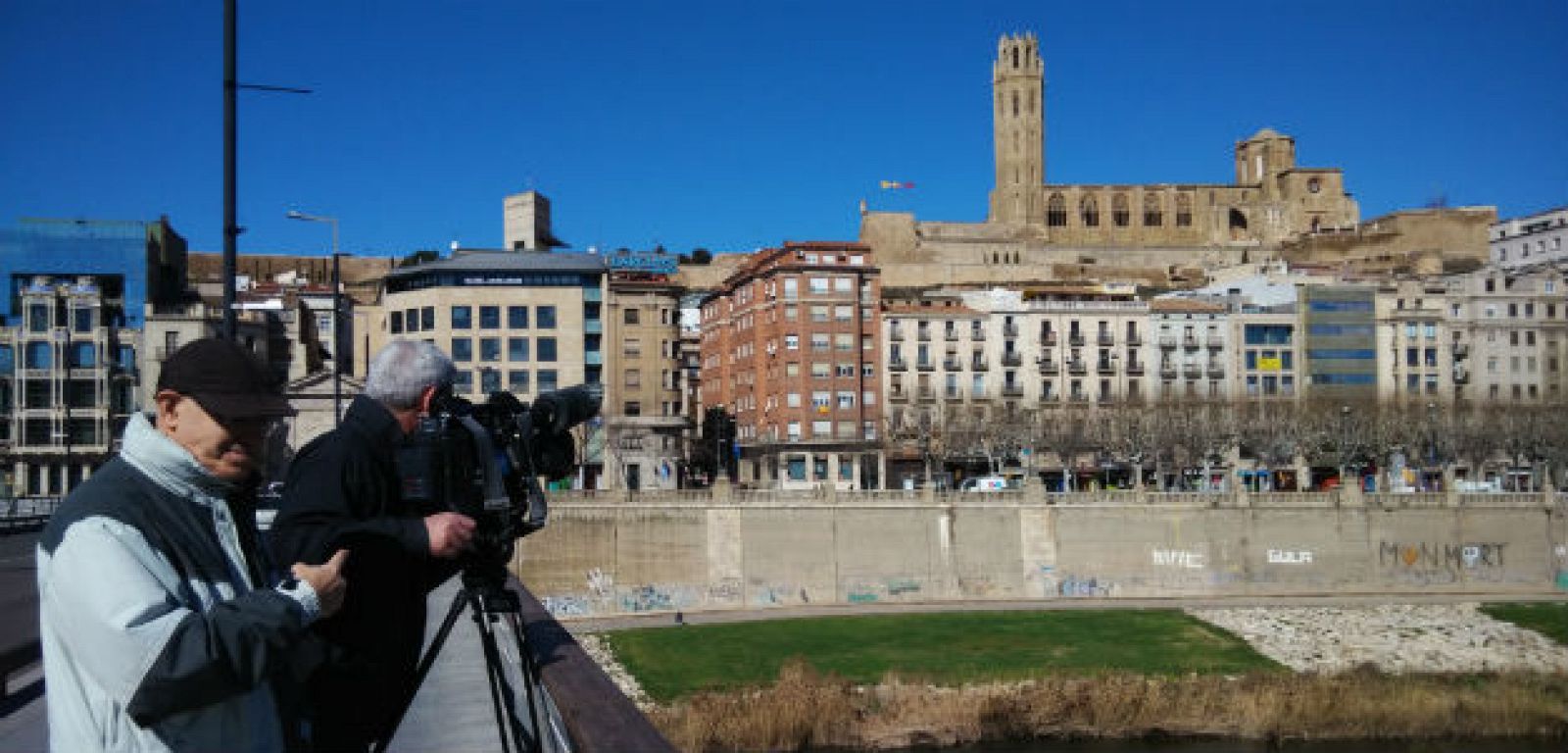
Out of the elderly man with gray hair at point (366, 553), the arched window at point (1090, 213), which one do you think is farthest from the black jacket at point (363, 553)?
the arched window at point (1090, 213)

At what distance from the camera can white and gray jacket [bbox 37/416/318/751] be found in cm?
285

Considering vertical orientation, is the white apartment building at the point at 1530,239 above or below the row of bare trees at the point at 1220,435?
above

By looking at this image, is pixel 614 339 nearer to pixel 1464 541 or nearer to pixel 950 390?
pixel 950 390

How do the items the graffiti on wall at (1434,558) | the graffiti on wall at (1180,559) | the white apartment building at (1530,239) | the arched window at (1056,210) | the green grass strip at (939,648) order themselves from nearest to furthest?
the green grass strip at (939,648)
the graffiti on wall at (1180,559)
the graffiti on wall at (1434,558)
the white apartment building at (1530,239)
the arched window at (1056,210)

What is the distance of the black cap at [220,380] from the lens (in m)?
3.25

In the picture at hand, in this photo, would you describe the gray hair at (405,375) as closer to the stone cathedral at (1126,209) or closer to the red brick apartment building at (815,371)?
the red brick apartment building at (815,371)

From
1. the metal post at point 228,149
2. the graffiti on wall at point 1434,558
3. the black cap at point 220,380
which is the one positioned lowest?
the graffiti on wall at point 1434,558

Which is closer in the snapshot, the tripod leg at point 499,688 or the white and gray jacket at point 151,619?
the white and gray jacket at point 151,619

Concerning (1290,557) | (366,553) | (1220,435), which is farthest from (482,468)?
(1220,435)

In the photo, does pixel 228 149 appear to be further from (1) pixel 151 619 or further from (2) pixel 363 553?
(1) pixel 151 619

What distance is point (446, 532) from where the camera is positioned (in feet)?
13.2

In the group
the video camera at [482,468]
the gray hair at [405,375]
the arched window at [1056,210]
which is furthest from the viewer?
the arched window at [1056,210]

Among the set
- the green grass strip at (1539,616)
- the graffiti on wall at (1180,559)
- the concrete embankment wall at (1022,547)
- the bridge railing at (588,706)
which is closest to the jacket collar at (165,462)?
the bridge railing at (588,706)

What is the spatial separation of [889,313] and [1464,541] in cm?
2808
